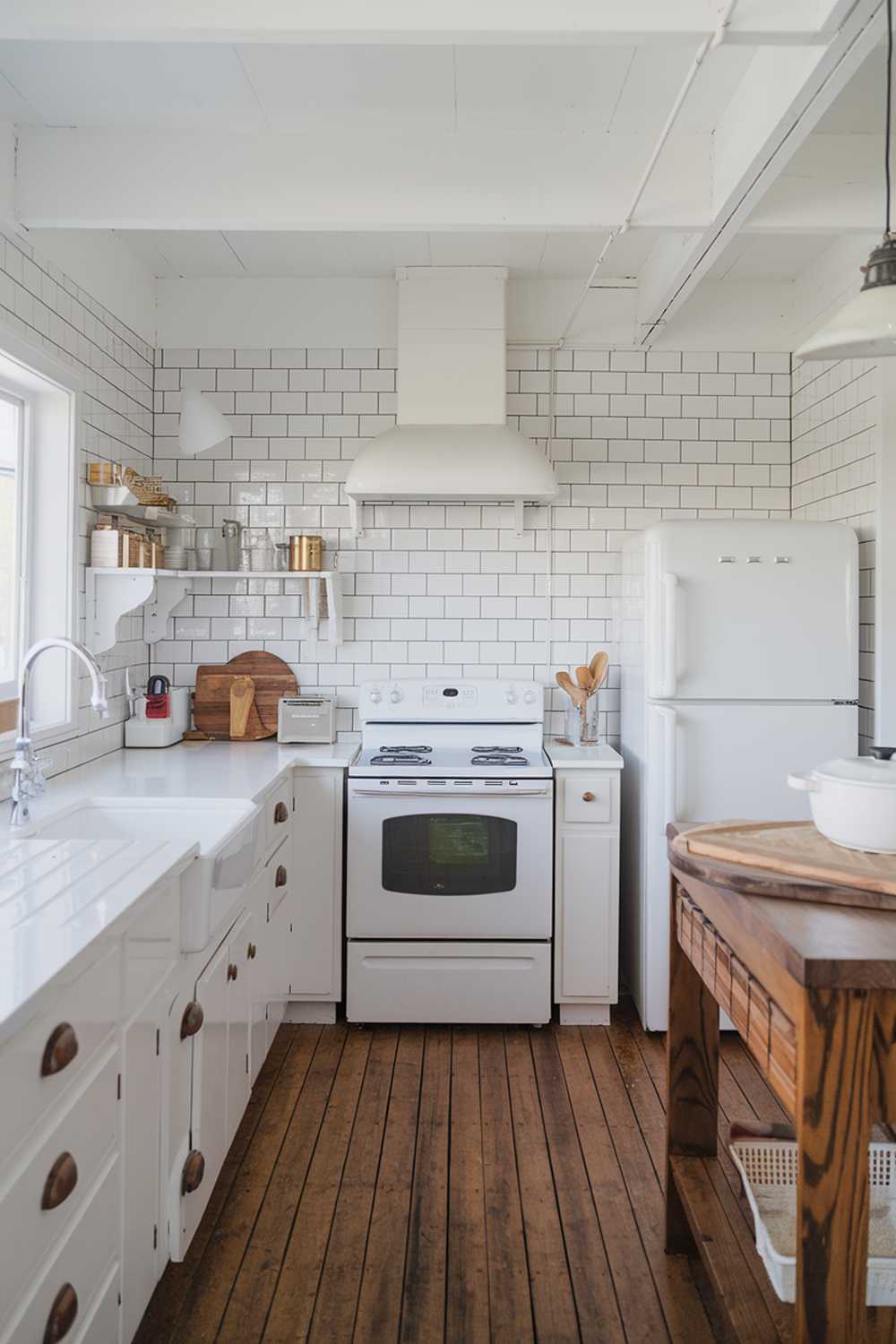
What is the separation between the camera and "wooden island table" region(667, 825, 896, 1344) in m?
1.25

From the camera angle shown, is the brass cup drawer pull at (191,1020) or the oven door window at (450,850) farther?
the oven door window at (450,850)

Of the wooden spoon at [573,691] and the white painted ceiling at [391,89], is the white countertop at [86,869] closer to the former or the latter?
the wooden spoon at [573,691]

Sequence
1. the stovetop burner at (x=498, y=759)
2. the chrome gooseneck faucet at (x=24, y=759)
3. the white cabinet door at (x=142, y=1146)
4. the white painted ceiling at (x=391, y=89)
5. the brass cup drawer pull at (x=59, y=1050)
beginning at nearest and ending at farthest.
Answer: the brass cup drawer pull at (x=59, y=1050) < the white cabinet door at (x=142, y=1146) < the chrome gooseneck faucet at (x=24, y=759) < the white painted ceiling at (x=391, y=89) < the stovetop burner at (x=498, y=759)

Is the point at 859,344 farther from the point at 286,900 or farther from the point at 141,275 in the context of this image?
the point at 141,275

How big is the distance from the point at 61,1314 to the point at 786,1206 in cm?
122

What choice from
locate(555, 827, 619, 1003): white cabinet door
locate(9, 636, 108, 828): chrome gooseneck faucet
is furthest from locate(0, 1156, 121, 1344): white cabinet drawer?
locate(555, 827, 619, 1003): white cabinet door

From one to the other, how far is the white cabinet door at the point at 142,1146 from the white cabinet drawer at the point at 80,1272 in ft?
0.21

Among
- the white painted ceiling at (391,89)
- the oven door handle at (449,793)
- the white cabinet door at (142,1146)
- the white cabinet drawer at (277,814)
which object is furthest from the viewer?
the oven door handle at (449,793)

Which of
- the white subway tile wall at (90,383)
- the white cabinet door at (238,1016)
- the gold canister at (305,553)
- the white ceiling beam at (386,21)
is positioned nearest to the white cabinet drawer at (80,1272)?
the white cabinet door at (238,1016)

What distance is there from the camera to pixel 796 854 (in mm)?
1616

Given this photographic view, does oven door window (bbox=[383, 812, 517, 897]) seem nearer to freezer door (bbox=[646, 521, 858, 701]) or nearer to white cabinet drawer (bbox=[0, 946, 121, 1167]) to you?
freezer door (bbox=[646, 521, 858, 701])

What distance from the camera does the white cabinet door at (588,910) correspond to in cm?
335

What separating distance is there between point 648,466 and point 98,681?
2.64 meters

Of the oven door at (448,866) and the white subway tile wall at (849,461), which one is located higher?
the white subway tile wall at (849,461)
